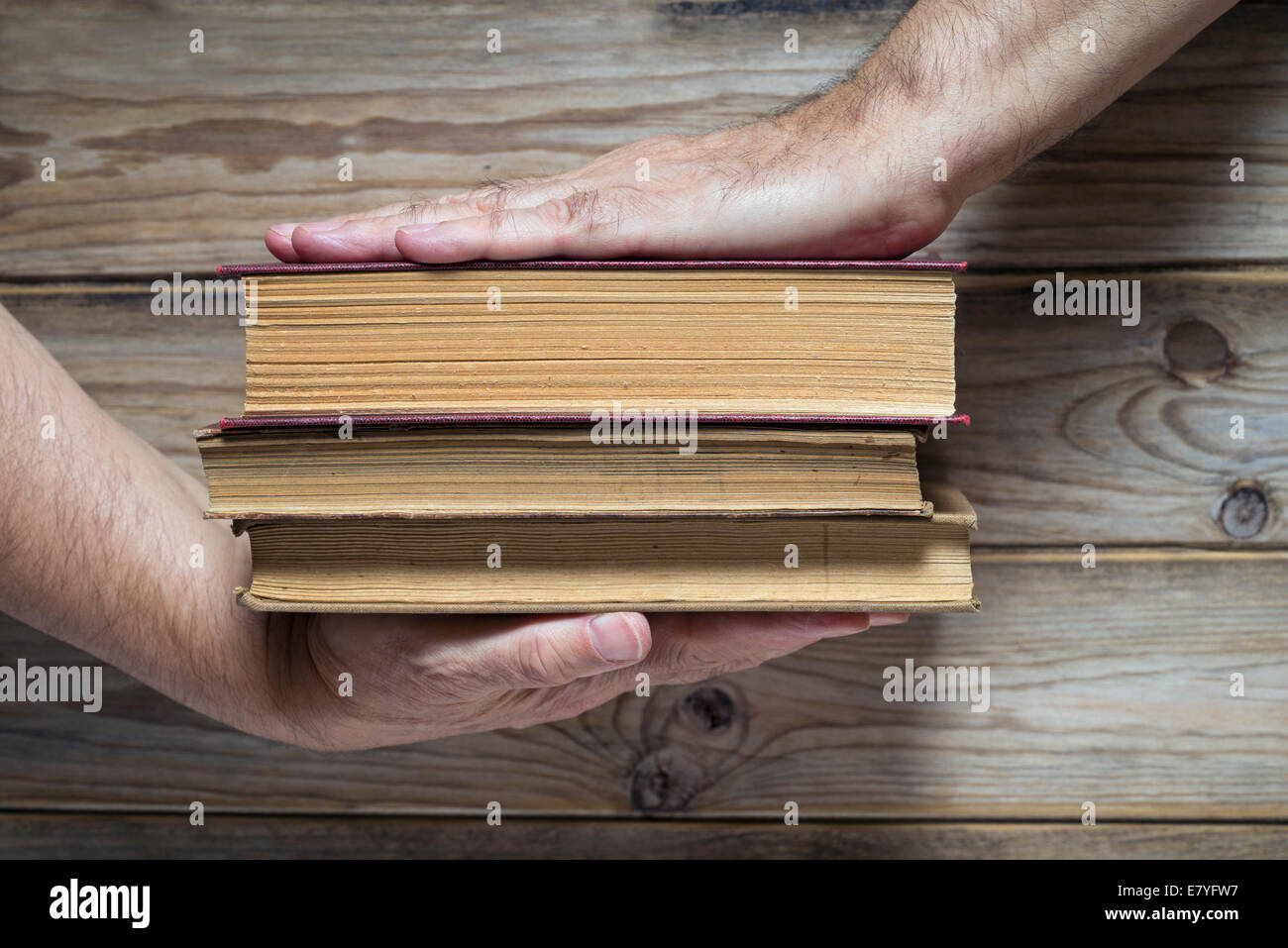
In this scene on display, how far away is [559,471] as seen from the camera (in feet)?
1.92

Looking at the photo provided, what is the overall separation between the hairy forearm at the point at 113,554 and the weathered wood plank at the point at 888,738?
22 centimetres

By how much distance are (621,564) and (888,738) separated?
0.47 m

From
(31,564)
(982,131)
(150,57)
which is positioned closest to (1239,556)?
(982,131)

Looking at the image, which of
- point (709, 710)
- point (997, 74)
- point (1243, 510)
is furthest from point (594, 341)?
point (1243, 510)

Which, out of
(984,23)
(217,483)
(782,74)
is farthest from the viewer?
(782,74)

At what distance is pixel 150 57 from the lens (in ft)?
2.84

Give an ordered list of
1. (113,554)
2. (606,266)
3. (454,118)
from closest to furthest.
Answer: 1. (606,266)
2. (113,554)
3. (454,118)

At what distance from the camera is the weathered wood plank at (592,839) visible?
3.02 ft

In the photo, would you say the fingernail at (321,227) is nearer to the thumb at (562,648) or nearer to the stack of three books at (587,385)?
the stack of three books at (587,385)

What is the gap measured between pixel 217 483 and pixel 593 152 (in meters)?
0.49

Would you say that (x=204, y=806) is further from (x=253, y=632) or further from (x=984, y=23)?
(x=984, y=23)

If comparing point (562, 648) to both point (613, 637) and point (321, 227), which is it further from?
point (321, 227)

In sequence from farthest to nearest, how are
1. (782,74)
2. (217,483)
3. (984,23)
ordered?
(782,74)
(984,23)
(217,483)

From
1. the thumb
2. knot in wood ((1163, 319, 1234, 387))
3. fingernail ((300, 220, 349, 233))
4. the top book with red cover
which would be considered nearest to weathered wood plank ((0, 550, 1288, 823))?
knot in wood ((1163, 319, 1234, 387))
